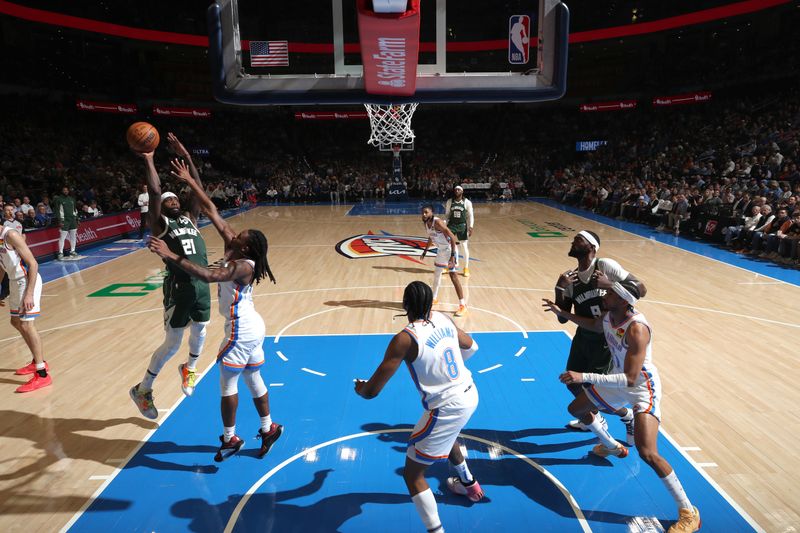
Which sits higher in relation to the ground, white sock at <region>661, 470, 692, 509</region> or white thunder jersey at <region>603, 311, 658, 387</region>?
white thunder jersey at <region>603, 311, 658, 387</region>

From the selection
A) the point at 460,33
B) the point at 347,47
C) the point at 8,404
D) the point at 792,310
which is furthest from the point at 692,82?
the point at 8,404

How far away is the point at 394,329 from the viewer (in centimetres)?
770

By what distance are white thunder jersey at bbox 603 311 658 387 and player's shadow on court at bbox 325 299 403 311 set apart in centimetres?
514

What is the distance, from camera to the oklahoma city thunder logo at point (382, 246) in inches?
525

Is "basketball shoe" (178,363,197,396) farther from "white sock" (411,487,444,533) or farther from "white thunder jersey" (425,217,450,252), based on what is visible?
"white thunder jersey" (425,217,450,252)

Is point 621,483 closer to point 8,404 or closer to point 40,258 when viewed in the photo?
point 8,404

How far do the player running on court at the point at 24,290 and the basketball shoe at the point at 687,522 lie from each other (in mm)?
6199

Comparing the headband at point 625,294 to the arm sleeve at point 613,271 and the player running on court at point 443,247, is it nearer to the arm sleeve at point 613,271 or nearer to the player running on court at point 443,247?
the arm sleeve at point 613,271

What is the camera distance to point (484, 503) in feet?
12.6

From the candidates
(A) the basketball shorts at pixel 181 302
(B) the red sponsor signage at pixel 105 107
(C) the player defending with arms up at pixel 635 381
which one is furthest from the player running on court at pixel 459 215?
(B) the red sponsor signage at pixel 105 107

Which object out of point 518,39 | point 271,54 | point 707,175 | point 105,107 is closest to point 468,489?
point 518,39

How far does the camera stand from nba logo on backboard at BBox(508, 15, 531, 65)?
6.63 m

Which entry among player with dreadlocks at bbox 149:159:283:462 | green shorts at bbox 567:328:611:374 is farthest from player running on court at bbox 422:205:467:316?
player with dreadlocks at bbox 149:159:283:462

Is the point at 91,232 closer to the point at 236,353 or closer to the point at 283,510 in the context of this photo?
the point at 236,353
